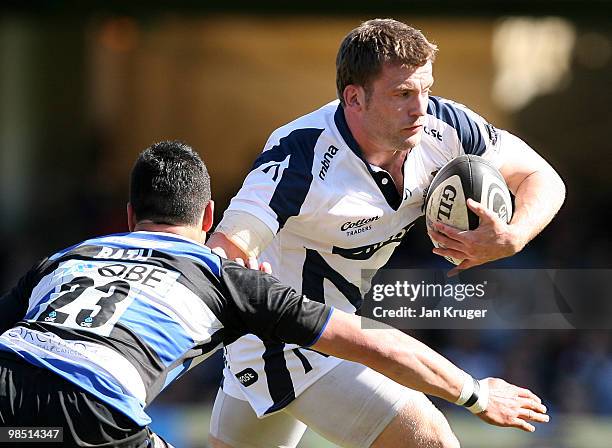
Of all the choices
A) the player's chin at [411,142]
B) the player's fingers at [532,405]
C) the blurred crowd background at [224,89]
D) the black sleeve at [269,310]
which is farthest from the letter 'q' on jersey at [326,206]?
the blurred crowd background at [224,89]

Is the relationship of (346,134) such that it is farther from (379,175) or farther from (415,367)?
(415,367)

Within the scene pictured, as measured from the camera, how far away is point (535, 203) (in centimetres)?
520

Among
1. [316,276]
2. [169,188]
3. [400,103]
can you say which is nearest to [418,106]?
[400,103]

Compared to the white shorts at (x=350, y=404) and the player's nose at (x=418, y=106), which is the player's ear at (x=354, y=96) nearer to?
the player's nose at (x=418, y=106)

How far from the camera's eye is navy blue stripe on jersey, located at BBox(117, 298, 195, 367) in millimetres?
3844

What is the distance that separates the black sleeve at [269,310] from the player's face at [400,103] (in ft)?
4.39

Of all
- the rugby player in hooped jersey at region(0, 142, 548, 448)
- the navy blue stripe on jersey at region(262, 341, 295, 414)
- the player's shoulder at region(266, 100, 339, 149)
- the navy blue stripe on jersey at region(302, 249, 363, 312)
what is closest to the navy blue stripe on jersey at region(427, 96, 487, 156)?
the player's shoulder at region(266, 100, 339, 149)

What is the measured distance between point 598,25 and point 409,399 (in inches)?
391

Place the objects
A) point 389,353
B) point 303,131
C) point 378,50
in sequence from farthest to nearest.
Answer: point 303,131
point 378,50
point 389,353

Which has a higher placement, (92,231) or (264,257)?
(264,257)

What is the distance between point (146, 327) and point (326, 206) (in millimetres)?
1434

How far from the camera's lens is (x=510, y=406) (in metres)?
4.35

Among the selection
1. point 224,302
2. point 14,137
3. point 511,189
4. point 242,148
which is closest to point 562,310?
point 511,189

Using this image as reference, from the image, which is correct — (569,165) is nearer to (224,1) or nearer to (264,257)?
(224,1)
